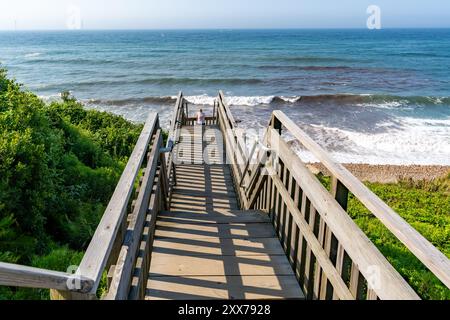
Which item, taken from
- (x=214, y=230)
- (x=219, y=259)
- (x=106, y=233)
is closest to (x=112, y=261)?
(x=106, y=233)

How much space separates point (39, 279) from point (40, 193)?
3782 mm

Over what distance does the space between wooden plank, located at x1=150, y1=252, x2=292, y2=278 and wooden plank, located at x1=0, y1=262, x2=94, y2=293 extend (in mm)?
1991

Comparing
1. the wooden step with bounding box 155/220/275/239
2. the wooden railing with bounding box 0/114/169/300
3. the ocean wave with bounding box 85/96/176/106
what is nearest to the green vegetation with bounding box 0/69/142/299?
the wooden step with bounding box 155/220/275/239

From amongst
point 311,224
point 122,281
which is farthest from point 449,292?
point 122,281

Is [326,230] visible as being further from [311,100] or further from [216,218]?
[311,100]

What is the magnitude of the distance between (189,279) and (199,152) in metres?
6.48

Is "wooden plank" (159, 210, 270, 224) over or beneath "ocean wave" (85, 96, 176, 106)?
beneath

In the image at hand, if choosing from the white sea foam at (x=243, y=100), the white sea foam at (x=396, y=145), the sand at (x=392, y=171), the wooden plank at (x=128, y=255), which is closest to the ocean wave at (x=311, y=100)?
the white sea foam at (x=243, y=100)

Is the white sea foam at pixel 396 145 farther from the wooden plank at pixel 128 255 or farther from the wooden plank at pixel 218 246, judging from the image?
the wooden plank at pixel 128 255

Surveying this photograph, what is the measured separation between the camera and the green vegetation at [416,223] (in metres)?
5.34

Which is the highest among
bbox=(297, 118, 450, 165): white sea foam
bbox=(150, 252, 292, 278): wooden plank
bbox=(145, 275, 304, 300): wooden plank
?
bbox=(150, 252, 292, 278): wooden plank

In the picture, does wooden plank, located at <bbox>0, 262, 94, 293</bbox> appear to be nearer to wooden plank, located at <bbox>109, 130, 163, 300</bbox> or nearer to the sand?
wooden plank, located at <bbox>109, 130, 163, 300</bbox>

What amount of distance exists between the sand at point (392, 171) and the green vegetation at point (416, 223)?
1728 mm

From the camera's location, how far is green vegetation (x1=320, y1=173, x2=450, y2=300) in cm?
534
